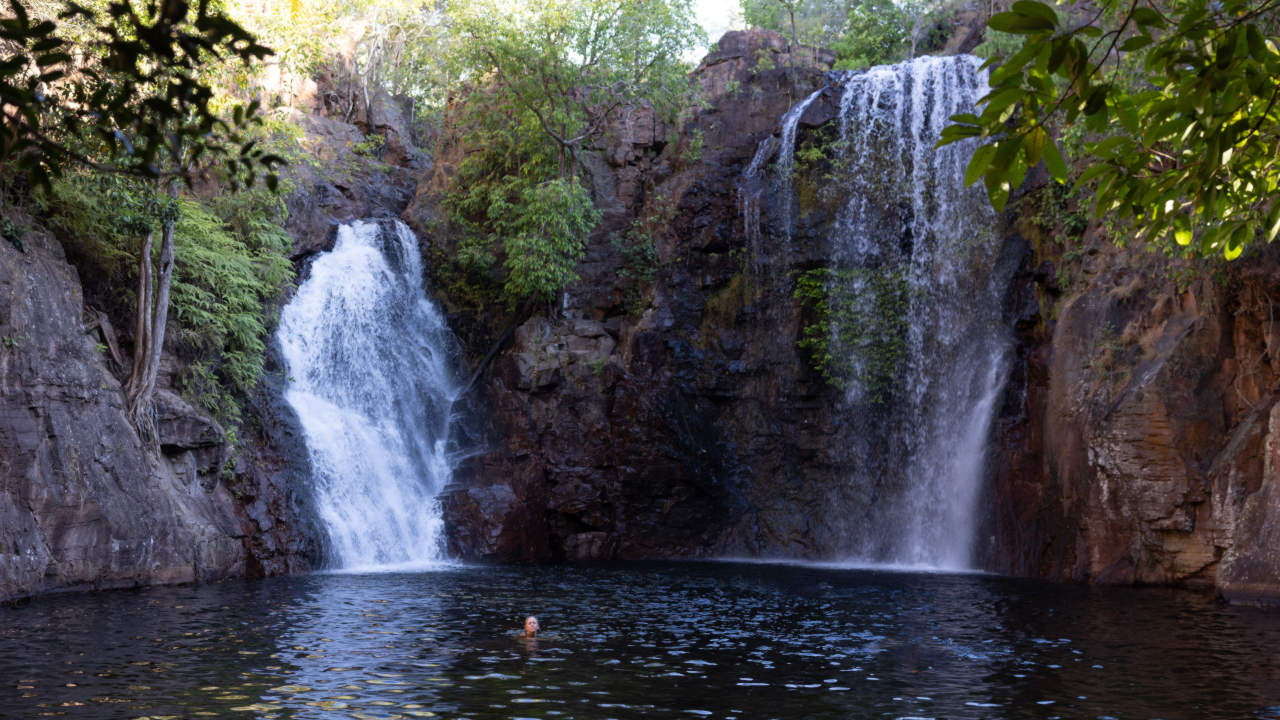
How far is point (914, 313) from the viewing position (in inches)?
974

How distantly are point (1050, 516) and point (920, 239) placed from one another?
7.81 metres

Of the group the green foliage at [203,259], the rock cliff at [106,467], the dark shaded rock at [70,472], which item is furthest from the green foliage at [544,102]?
the dark shaded rock at [70,472]

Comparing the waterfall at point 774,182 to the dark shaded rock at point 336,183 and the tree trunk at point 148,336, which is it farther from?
the tree trunk at point 148,336

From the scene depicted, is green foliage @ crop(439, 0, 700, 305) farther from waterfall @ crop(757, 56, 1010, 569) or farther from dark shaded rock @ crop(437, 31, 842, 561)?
waterfall @ crop(757, 56, 1010, 569)

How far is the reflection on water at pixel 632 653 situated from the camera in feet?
28.9

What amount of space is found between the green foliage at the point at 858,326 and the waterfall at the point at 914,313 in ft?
0.11

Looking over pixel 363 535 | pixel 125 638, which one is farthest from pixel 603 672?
pixel 363 535

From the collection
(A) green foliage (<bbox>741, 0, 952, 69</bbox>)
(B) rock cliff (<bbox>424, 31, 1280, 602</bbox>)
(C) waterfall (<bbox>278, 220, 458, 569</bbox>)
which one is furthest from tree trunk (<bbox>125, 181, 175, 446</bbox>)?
(A) green foliage (<bbox>741, 0, 952, 69</bbox>)

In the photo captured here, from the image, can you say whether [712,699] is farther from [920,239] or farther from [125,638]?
[920,239]

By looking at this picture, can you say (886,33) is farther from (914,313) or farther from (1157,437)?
(1157,437)

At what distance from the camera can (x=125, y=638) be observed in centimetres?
1155

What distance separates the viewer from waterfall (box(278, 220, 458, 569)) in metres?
21.6

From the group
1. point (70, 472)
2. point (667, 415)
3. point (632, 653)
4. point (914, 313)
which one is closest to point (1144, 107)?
point (632, 653)

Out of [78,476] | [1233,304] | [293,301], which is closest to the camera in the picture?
[78,476]
